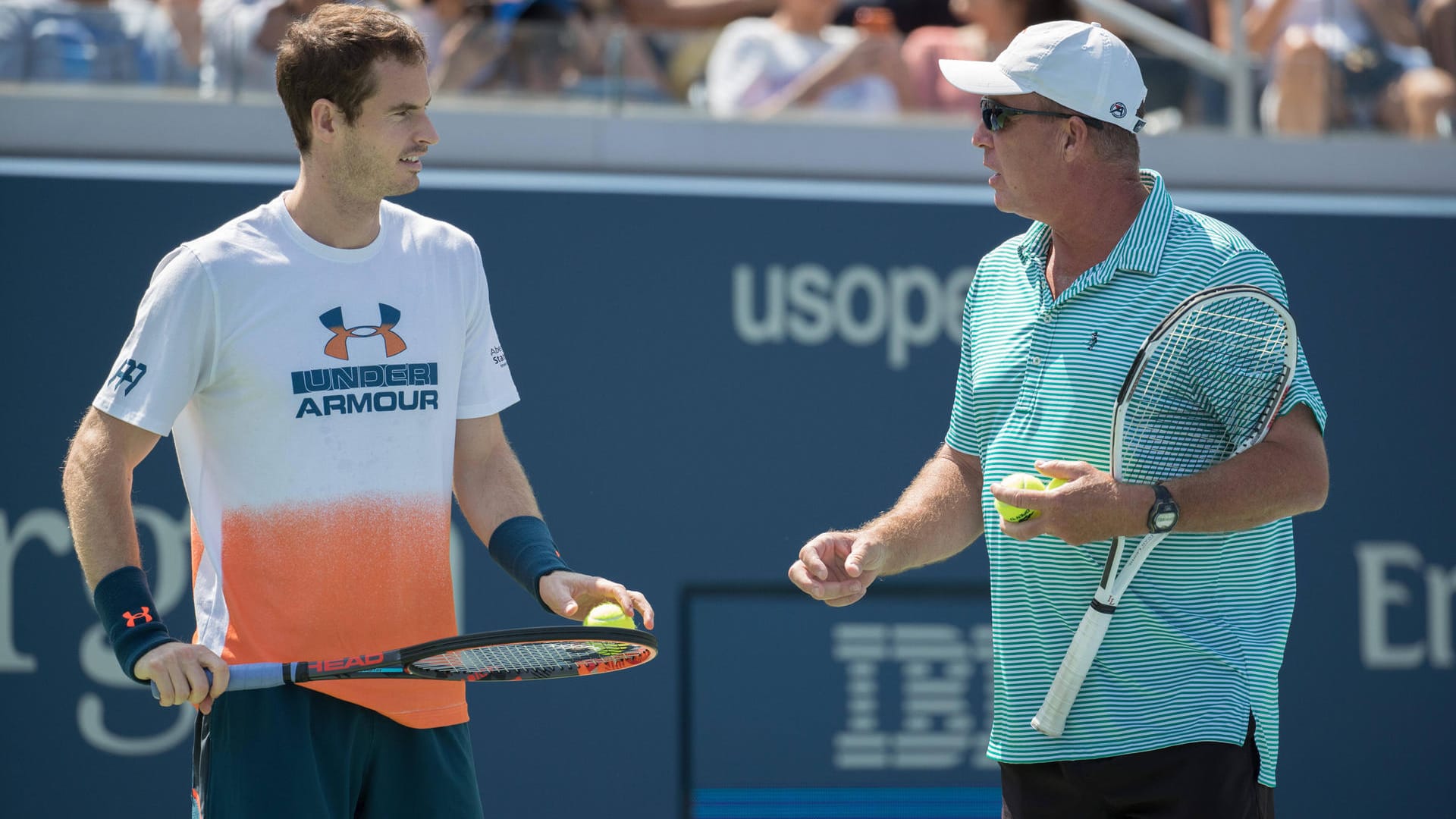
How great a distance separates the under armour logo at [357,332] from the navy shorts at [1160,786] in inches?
54.7

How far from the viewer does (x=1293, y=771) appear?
559 centimetres

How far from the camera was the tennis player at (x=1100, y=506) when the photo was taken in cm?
270

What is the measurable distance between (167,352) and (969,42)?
13.7ft

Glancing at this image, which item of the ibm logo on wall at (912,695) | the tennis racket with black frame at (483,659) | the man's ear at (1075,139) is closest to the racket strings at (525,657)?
the tennis racket with black frame at (483,659)

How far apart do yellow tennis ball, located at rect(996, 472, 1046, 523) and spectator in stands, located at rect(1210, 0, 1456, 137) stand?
12.8 feet

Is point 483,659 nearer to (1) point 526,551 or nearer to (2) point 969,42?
(1) point 526,551

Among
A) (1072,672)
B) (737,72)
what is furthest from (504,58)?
(1072,672)

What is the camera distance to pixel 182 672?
2600 millimetres

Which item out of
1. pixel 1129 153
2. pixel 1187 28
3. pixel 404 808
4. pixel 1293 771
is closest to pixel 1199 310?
pixel 1129 153

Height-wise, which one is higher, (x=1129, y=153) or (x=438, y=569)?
(x=1129, y=153)

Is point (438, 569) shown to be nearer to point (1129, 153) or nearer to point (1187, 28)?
point (1129, 153)

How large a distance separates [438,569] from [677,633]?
241 cm

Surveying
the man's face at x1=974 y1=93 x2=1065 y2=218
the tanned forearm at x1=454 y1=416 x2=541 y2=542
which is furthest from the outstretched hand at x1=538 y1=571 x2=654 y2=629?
the man's face at x1=974 y1=93 x2=1065 y2=218

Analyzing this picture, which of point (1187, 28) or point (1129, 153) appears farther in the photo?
point (1187, 28)
